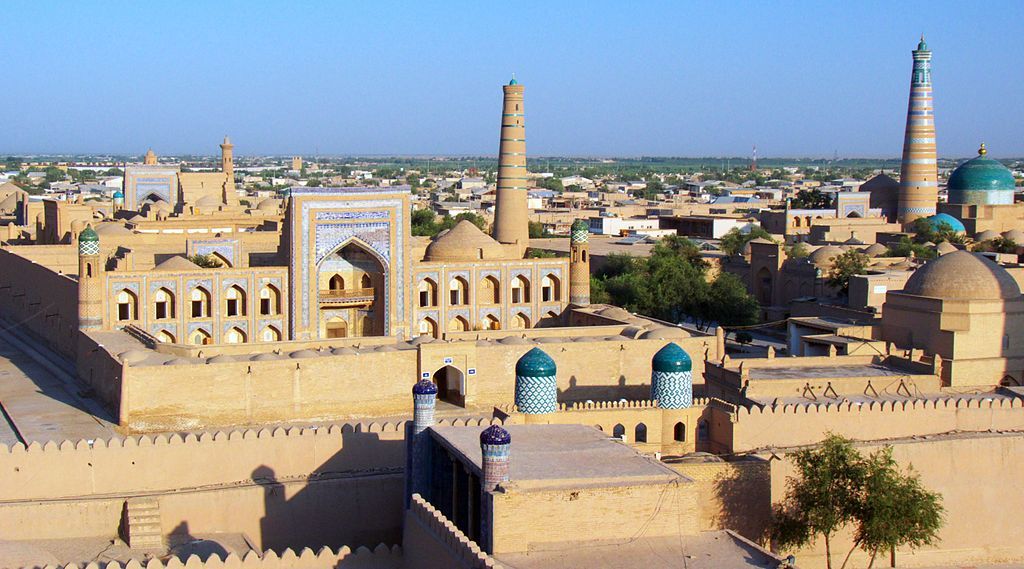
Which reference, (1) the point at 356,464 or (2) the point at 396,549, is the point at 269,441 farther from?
(2) the point at 396,549

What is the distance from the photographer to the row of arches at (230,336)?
26891mm

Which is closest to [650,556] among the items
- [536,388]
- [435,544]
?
[435,544]

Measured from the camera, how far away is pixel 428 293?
2950 cm

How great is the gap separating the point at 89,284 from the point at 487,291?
8721 mm

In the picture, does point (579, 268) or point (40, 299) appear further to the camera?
point (579, 268)

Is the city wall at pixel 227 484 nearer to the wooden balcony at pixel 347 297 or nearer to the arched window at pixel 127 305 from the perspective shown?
the arched window at pixel 127 305

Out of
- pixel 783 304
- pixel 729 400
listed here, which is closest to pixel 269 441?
pixel 729 400

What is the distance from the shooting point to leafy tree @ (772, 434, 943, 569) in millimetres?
14898

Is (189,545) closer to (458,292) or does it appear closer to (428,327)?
(428,327)

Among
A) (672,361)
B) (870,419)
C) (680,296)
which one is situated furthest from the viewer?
(680,296)

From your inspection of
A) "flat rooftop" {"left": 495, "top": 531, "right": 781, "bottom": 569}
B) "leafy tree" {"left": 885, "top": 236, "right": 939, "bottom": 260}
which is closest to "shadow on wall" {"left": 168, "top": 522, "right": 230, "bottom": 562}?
"flat rooftop" {"left": 495, "top": 531, "right": 781, "bottom": 569}

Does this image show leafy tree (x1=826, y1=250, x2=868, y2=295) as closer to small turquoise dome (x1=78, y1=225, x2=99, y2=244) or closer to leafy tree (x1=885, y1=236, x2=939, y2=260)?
leafy tree (x1=885, y1=236, x2=939, y2=260)

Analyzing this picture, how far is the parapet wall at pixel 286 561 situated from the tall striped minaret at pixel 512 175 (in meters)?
23.1

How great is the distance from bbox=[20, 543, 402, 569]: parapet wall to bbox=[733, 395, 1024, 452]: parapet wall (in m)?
5.60
